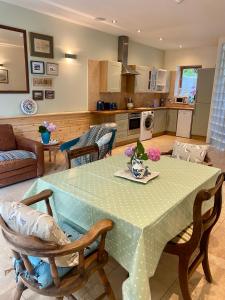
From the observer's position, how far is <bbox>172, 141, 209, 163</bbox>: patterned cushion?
2539mm

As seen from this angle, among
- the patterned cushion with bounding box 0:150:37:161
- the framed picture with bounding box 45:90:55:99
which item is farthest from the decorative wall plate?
the patterned cushion with bounding box 0:150:37:161

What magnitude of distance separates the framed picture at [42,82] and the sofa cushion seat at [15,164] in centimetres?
161

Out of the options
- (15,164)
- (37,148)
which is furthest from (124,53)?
(15,164)

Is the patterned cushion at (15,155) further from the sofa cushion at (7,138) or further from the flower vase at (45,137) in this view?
the flower vase at (45,137)

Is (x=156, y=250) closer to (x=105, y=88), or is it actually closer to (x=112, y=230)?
(x=112, y=230)

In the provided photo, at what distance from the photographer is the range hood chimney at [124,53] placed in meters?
5.63

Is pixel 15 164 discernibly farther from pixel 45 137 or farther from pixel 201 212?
pixel 201 212

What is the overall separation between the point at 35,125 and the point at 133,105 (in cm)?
307

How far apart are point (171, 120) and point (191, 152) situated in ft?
16.1

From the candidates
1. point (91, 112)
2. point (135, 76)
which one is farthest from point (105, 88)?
point (135, 76)

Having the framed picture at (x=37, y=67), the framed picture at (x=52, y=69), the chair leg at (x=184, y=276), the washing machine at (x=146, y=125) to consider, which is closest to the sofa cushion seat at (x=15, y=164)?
the framed picture at (x=37, y=67)

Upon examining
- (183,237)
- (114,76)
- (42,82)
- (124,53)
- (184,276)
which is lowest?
(184,276)

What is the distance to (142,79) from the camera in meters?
6.27

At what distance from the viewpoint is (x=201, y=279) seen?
5.76 ft
